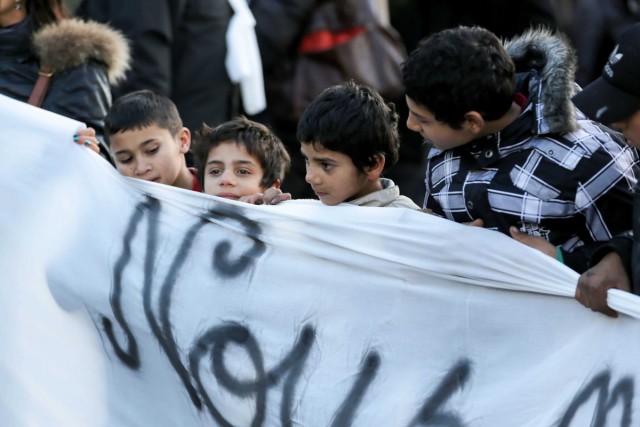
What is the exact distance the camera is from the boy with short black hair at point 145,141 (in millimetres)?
4477

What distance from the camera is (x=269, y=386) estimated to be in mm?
3824

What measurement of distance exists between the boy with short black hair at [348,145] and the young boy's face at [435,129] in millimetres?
179

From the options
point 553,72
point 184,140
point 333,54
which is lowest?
point 333,54

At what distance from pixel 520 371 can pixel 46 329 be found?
151 cm

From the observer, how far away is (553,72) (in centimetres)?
368

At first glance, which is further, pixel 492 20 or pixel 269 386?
pixel 492 20

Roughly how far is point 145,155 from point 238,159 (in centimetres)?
32

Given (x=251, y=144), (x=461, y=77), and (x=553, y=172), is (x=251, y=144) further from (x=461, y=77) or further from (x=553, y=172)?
(x=553, y=172)

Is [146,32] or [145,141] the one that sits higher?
[145,141]

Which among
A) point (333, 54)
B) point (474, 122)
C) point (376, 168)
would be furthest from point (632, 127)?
point (333, 54)

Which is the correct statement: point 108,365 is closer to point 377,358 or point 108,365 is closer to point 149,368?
point 149,368

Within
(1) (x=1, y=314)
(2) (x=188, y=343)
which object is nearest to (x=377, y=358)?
(2) (x=188, y=343)

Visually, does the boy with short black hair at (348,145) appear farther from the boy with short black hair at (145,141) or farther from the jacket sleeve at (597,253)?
the boy with short black hair at (145,141)

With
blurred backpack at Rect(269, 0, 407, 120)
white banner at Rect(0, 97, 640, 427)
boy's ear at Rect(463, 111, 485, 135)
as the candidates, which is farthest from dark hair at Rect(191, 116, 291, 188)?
blurred backpack at Rect(269, 0, 407, 120)
